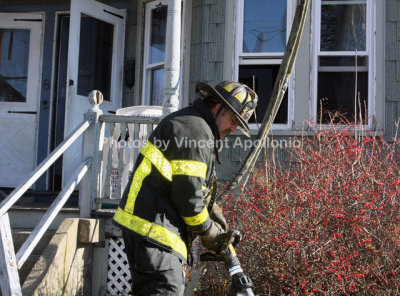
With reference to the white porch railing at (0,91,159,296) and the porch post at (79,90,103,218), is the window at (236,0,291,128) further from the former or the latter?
the porch post at (79,90,103,218)

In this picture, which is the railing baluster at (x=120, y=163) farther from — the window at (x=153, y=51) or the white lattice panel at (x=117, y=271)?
the window at (x=153, y=51)

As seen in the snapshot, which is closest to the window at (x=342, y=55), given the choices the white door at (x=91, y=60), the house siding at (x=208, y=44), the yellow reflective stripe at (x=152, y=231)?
the house siding at (x=208, y=44)

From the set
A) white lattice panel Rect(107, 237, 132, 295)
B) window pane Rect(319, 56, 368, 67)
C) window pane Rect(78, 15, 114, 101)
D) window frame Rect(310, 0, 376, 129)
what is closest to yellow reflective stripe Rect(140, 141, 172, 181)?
white lattice panel Rect(107, 237, 132, 295)

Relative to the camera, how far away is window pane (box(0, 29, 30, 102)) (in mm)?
7707

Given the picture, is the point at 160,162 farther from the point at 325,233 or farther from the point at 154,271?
the point at 325,233

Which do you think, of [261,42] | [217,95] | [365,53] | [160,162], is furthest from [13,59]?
[160,162]

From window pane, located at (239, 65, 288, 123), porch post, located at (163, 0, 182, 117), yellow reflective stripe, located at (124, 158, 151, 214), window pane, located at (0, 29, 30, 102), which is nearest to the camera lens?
yellow reflective stripe, located at (124, 158, 151, 214)

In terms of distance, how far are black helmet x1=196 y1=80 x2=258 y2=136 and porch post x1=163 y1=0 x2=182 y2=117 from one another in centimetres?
205

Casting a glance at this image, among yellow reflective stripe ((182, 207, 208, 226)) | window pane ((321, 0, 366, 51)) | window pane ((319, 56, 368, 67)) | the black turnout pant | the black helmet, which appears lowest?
the black turnout pant

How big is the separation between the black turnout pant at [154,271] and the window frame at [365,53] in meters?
4.00

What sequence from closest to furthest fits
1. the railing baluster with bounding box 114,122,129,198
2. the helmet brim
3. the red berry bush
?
the helmet brim, the red berry bush, the railing baluster with bounding box 114,122,129,198

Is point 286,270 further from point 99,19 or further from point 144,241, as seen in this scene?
point 99,19

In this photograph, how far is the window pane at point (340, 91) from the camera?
6660mm

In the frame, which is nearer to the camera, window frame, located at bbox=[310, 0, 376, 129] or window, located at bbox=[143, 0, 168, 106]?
window frame, located at bbox=[310, 0, 376, 129]
